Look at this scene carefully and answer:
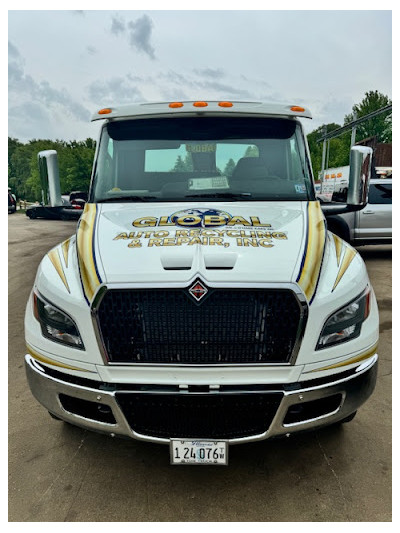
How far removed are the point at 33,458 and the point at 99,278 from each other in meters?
1.56

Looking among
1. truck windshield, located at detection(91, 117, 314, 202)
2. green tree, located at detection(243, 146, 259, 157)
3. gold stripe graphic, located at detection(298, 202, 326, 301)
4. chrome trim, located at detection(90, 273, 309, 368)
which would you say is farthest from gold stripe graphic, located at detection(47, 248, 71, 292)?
green tree, located at detection(243, 146, 259, 157)

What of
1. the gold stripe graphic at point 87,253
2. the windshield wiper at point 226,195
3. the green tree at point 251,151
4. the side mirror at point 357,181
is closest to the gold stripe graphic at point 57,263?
the gold stripe graphic at point 87,253

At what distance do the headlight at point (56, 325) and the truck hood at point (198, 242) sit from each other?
8.6 inches

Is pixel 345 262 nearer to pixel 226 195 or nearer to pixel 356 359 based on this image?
pixel 356 359

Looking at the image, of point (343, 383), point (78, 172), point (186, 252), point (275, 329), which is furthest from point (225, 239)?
point (78, 172)

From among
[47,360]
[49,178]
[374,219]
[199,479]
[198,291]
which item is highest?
[374,219]

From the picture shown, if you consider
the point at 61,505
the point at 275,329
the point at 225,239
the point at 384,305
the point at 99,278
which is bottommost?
the point at 61,505

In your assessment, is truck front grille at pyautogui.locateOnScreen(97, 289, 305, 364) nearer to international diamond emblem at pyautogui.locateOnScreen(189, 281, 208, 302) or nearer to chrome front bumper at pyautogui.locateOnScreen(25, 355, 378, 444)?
international diamond emblem at pyautogui.locateOnScreen(189, 281, 208, 302)

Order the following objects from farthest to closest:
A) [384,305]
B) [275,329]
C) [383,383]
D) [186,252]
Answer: [384,305] < [383,383] < [186,252] < [275,329]

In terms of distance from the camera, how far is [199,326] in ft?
7.58

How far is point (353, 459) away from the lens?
2943 millimetres

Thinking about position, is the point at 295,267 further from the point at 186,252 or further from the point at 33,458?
the point at 33,458

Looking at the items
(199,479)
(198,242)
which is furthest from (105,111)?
(199,479)

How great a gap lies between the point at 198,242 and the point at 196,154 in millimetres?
1174
